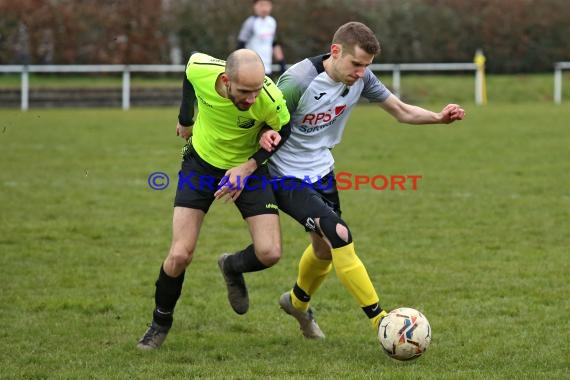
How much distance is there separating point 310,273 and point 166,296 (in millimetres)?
854

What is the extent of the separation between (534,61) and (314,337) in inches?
881

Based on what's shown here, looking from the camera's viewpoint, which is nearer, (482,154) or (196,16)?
(482,154)

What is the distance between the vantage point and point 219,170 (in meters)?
5.52

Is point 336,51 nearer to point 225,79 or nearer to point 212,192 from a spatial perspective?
point 225,79

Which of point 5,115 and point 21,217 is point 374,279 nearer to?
point 21,217

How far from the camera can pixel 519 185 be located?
11.1 m

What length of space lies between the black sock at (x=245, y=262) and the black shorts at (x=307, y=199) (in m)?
0.32

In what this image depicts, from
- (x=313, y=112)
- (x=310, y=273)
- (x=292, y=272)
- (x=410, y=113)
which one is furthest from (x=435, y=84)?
(x=313, y=112)

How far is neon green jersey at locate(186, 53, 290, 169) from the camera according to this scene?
17.2 feet

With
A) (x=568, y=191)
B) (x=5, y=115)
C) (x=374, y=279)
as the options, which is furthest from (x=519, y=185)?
(x=5, y=115)

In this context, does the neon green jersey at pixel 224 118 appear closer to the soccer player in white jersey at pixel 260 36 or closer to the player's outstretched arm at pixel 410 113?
the player's outstretched arm at pixel 410 113

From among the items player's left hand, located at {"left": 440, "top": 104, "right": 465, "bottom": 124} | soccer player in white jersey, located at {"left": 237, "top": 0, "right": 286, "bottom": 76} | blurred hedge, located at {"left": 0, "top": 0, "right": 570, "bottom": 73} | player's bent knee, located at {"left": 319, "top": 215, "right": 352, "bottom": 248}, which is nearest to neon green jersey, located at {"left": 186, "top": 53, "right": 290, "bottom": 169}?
player's bent knee, located at {"left": 319, "top": 215, "right": 352, "bottom": 248}

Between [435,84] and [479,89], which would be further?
[435,84]

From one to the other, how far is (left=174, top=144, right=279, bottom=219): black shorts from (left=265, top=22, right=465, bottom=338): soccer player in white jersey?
12 centimetres
